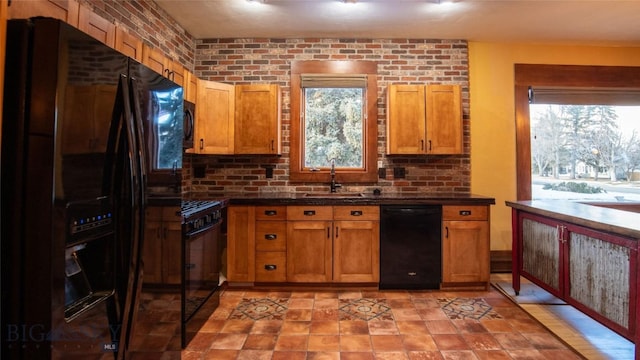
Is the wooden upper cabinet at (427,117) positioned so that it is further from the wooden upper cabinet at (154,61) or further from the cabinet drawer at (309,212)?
the wooden upper cabinet at (154,61)

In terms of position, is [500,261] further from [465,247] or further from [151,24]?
[151,24]

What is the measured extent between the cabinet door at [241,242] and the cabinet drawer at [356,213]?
0.84m

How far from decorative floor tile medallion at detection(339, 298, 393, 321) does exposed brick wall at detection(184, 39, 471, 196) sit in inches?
49.7

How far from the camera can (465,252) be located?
303 cm

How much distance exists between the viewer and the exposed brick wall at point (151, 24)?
90.3 inches

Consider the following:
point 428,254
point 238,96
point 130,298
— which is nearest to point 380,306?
point 428,254

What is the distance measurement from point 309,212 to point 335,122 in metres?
1.20

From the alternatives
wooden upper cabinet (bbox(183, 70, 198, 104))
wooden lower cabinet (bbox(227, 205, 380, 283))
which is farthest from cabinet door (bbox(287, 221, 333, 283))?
wooden upper cabinet (bbox(183, 70, 198, 104))

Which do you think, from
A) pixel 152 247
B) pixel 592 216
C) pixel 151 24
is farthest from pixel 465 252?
pixel 151 24

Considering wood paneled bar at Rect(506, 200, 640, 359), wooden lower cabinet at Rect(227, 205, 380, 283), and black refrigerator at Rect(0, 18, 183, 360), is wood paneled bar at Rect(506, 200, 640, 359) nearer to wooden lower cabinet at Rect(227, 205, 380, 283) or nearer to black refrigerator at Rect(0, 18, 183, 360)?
wooden lower cabinet at Rect(227, 205, 380, 283)

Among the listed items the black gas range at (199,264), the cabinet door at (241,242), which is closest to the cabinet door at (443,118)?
the cabinet door at (241,242)

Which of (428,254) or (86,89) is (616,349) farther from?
(86,89)

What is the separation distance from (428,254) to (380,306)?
719 millimetres

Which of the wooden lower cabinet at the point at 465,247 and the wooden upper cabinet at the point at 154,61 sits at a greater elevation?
the wooden upper cabinet at the point at 154,61
